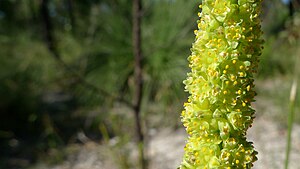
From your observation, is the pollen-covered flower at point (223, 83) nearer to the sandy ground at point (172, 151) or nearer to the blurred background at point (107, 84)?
the sandy ground at point (172, 151)

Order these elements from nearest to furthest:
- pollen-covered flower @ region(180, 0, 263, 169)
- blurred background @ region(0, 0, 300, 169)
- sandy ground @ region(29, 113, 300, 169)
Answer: pollen-covered flower @ region(180, 0, 263, 169)
sandy ground @ region(29, 113, 300, 169)
blurred background @ region(0, 0, 300, 169)

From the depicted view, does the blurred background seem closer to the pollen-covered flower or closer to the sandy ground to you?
the sandy ground

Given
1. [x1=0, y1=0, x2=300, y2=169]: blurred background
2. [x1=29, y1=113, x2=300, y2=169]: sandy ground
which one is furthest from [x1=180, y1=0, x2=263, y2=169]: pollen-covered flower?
[x1=0, y1=0, x2=300, y2=169]: blurred background

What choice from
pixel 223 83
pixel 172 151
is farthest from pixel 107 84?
pixel 223 83

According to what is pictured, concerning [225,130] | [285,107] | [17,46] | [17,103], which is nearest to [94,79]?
[17,103]

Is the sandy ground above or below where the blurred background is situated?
below

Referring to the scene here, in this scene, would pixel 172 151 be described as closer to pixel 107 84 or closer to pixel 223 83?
pixel 107 84
